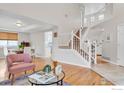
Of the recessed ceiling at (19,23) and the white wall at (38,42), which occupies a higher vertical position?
the recessed ceiling at (19,23)

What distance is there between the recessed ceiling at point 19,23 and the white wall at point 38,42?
10.7 inches

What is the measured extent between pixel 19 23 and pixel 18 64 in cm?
165

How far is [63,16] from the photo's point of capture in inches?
175

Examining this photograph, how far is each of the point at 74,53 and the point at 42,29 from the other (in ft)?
6.02

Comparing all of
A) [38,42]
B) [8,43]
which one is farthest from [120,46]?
[8,43]

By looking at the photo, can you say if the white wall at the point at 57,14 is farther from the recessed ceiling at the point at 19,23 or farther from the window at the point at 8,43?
the window at the point at 8,43

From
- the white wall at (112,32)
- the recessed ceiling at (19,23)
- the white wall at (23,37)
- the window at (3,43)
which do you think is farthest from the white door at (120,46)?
the window at (3,43)

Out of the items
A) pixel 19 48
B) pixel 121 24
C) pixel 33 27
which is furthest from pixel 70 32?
pixel 19 48

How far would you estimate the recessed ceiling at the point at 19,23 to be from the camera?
3617mm

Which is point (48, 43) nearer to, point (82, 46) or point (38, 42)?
→ point (38, 42)

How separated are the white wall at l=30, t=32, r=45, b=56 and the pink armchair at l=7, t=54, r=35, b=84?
1.92m

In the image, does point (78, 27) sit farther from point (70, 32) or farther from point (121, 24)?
point (121, 24)

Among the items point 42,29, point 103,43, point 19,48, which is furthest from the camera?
point 103,43

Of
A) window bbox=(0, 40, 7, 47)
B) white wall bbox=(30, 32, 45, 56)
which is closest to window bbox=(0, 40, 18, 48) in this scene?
window bbox=(0, 40, 7, 47)
